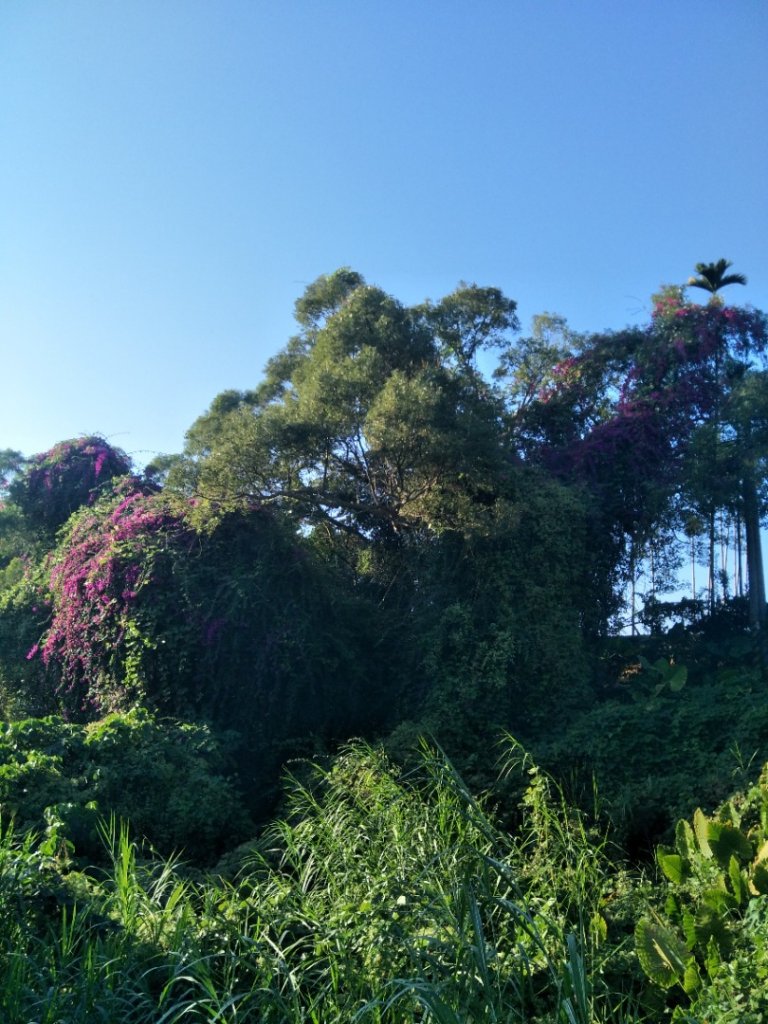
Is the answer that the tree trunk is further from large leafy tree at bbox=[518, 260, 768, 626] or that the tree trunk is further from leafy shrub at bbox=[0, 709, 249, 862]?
leafy shrub at bbox=[0, 709, 249, 862]

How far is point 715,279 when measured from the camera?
13.7 m

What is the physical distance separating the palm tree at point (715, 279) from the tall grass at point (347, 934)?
1068 cm

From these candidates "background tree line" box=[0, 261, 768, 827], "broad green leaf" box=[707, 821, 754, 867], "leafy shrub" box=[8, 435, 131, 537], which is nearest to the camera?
"broad green leaf" box=[707, 821, 754, 867]

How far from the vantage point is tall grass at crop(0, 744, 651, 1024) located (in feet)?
11.7

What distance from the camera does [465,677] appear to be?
9.50 m

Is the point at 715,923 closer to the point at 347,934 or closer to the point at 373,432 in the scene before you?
the point at 347,934

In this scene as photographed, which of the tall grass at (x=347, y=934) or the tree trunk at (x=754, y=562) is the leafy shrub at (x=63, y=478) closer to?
the tree trunk at (x=754, y=562)

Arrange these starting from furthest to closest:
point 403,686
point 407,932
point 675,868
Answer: point 403,686
point 675,868
point 407,932

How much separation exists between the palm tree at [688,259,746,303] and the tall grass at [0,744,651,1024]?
35.0ft

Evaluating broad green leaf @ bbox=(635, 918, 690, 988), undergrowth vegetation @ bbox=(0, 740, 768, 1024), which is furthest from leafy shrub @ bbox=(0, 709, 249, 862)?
broad green leaf @ bbox=(635, 918, 690, 988)

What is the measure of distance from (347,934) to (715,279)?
40.5 feet

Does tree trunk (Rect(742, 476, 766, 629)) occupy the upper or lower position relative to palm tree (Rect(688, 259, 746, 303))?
lower

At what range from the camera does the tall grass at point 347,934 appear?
356 centimetres

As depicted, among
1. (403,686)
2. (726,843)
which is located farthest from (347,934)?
(403,686)
